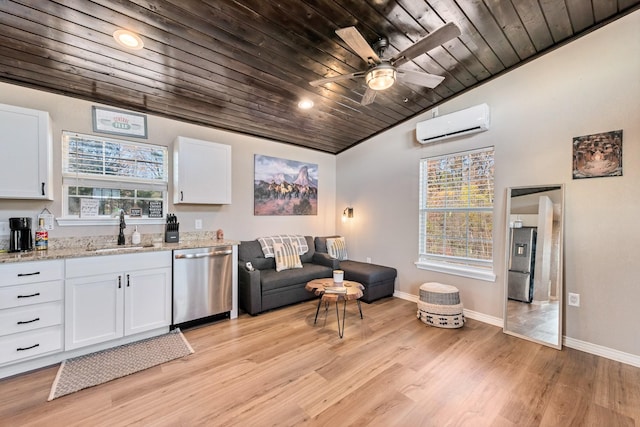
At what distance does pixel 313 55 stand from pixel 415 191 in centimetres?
241

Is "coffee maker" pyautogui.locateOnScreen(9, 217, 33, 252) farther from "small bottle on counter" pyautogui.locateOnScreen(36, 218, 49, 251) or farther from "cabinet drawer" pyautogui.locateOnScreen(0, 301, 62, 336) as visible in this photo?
"cabinet drawer" pyautogui.locateOnScreen(0, 301, 62, 336)

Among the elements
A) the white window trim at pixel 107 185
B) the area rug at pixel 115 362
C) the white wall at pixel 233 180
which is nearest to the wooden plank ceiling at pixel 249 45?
the white wall at pixel 233 180

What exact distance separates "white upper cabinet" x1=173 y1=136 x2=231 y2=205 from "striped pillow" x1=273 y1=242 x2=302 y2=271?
1037 mm

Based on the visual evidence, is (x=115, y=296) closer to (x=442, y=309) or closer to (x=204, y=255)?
(x=204, y=255)

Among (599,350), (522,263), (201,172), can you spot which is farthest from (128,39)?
(599,350)

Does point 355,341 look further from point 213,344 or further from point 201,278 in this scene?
point 201,278

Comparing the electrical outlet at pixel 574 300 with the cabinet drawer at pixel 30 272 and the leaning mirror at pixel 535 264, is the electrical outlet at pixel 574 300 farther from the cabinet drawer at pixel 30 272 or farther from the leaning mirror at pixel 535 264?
the cabinet drawer at pixel 30 272

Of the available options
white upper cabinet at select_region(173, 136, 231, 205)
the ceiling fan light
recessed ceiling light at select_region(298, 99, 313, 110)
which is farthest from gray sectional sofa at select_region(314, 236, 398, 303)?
the ceiling fan light

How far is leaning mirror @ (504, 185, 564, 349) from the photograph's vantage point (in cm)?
279

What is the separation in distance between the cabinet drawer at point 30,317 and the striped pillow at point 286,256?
2.34 metres

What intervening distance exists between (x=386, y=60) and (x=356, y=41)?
417mm

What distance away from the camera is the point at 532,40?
8.80ft

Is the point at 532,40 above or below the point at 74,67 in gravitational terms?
above

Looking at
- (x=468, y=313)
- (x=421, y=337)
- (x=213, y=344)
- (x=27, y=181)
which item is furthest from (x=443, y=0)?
(x=27, y=181)
